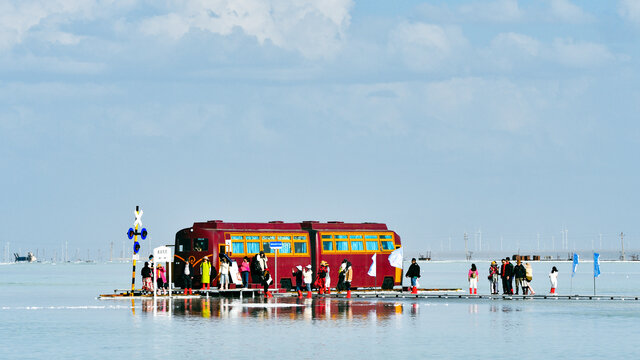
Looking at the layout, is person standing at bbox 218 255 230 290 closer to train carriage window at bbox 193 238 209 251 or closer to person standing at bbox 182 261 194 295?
person standing at bbox 182 261 194 295

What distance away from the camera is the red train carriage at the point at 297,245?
57.4 metres

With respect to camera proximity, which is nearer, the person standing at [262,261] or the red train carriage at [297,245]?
the person standing at [262,261]

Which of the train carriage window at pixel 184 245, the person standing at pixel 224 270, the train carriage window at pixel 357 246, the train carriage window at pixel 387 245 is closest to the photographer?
the person standing at pixel 224 270

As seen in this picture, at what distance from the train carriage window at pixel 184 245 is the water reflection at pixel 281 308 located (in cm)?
720

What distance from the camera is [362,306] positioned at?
44.6 meters

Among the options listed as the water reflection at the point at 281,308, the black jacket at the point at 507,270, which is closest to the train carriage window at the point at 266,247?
the water reflection at the point at 281,308

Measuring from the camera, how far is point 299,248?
59344mm

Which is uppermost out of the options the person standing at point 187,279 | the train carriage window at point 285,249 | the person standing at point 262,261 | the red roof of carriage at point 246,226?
the red roof of carriage at point 246,226

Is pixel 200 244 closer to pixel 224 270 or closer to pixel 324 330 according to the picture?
pixel 224 270

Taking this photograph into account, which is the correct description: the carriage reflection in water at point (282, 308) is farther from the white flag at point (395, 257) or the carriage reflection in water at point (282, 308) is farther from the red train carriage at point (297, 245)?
the white flag at point (395, 257)

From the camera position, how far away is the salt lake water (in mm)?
26859

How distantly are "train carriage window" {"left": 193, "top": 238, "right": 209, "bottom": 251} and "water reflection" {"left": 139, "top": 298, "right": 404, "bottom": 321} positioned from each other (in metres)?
6.30

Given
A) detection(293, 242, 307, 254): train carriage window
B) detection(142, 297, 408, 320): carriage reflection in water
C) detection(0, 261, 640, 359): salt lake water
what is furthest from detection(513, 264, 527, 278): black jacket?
detection(293, 242, 307, 254): train carriage window

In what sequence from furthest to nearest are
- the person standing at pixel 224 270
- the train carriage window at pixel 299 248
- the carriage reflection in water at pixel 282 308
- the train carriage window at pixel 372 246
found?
the train carriage window at pixel 372 246
the train carriage window at pixel 299 248
the person standing at pixel 224 270
the carriage reflection in water at pixel 282 308
